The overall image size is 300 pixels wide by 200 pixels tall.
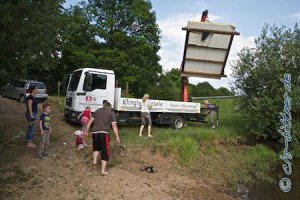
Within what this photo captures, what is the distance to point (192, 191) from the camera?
649 centimetres

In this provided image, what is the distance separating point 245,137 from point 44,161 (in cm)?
906

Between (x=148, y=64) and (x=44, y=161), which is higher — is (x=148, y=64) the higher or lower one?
the higher one

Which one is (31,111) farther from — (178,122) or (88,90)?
(178,122)

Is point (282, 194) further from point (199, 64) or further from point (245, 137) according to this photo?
point (199, 64)

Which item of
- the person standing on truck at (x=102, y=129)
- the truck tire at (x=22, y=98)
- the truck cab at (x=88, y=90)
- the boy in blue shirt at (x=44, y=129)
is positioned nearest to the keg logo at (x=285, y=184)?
the person standing on truck at (x=102, y=129)

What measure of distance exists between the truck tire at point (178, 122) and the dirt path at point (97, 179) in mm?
3761

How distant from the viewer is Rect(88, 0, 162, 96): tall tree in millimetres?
22453

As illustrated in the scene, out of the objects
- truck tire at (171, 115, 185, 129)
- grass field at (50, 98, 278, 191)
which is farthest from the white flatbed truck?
grass field at (50, 98, 278, 191)

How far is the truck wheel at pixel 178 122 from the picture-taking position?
40.3 feet

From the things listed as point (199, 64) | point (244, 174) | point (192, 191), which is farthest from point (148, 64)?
point (192, 191)

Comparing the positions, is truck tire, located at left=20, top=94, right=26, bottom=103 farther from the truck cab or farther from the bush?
the bush

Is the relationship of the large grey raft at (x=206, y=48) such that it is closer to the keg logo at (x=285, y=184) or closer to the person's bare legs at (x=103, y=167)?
the keg logo at (x=285, y=184)

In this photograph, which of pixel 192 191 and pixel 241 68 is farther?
pixel 241 68

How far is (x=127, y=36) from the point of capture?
23.3 metres
